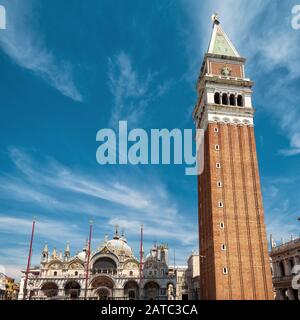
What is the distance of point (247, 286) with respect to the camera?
35625mm

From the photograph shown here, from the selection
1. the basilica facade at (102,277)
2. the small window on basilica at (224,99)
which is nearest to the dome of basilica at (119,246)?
the basilica facade at (102,277)

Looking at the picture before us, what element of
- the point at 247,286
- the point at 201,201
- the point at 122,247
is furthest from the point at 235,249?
the point at 122,247

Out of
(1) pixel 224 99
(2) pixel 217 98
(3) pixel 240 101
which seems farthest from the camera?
(1) pixel 224 99

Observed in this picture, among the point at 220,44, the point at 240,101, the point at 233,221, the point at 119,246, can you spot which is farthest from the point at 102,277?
the point at 220,44

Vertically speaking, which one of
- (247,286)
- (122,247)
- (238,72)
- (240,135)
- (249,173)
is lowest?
(247,286)

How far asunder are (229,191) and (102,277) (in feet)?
104

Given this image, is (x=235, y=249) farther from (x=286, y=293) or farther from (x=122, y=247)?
(x=122, y=247)

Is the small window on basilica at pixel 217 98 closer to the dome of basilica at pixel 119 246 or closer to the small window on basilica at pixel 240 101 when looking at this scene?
the small window on basilica at pixel 240 101

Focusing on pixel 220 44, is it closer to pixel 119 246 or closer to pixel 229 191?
pixel 229 191

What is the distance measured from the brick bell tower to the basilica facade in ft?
65.9

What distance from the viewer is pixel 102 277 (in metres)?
58.8

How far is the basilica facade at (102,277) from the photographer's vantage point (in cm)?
5816
